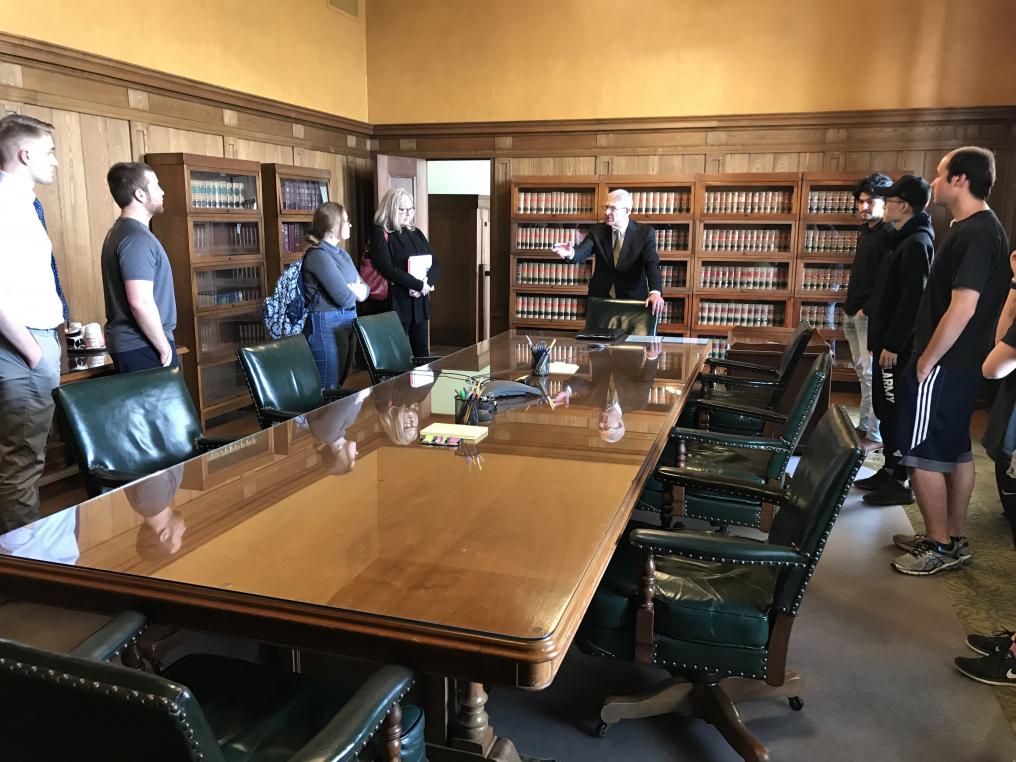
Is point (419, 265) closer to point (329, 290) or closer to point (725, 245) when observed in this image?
point (329, 290)

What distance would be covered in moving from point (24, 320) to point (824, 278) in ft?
19.0

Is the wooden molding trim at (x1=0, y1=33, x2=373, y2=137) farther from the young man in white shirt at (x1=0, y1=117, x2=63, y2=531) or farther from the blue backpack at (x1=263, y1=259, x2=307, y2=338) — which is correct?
the blue backpack at (x1=263, y1=259, x2=307, y2=338)

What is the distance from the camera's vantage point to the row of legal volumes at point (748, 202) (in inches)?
257

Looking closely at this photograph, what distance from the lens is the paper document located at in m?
→ 5.21

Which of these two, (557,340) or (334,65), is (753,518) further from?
(334,65)

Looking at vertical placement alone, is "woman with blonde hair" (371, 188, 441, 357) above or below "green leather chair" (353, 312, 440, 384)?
above

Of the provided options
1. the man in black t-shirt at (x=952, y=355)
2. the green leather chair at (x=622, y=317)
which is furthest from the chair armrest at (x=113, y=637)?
the green leather chair at (x=622, y=317)

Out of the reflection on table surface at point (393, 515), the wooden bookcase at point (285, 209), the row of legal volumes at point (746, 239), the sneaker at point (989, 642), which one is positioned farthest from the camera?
the row of legal volumes at point (746, 239)

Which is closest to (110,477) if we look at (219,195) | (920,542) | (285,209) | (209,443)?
(209,443)

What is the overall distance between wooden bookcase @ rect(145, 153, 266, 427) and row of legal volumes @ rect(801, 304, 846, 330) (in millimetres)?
4452

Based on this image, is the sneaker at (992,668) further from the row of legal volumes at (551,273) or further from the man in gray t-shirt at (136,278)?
the row of legal volumes at (551,273)

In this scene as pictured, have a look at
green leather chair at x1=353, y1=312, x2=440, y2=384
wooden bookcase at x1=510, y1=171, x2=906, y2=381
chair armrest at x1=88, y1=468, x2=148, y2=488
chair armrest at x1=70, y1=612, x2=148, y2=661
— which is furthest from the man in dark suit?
chair armrest at x1=70, y1=612, x2=148, y2=661

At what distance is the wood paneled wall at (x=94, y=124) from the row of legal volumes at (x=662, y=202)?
321cm

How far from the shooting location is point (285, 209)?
588 cm
